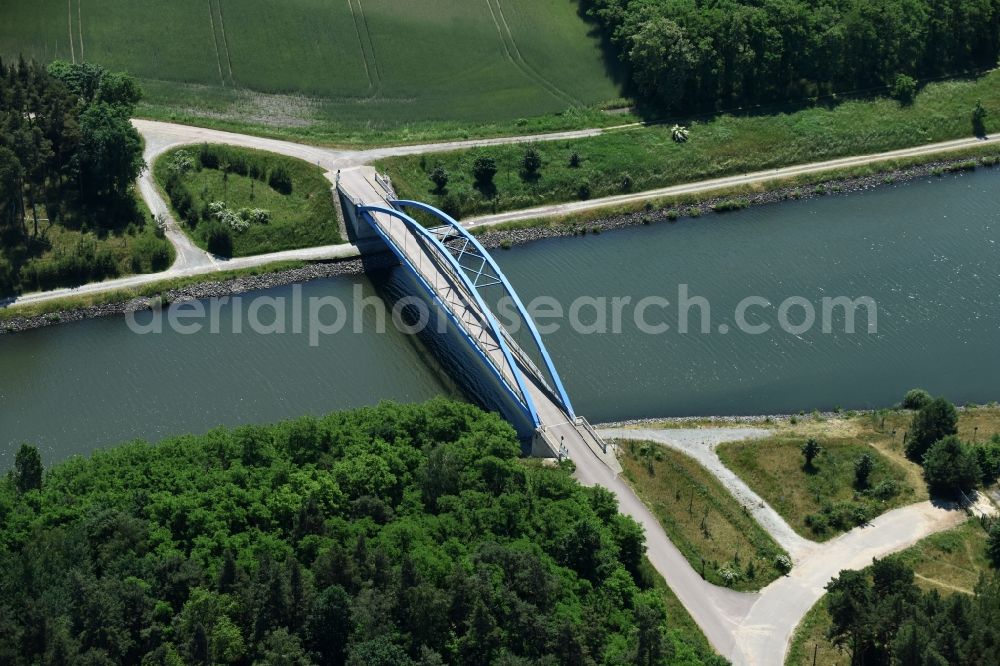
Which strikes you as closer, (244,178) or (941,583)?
(941,583)

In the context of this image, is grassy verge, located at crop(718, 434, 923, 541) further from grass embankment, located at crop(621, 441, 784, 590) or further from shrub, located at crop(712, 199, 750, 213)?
shrub, located at crop(712, 199, 750, 213)

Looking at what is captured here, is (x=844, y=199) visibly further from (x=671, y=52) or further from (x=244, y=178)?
(x=244, y=178)

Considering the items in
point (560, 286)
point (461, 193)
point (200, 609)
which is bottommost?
point (200, 609)

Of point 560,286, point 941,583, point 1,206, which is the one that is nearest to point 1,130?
point 1,206

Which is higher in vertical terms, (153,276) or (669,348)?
(153,276)

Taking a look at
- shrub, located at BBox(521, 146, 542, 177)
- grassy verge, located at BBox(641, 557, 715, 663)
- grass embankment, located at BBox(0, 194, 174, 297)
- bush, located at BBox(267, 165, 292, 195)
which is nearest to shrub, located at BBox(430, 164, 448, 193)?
shrub, located at BBox(521, 146, 542, 177)

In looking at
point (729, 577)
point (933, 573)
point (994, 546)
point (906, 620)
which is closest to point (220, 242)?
point (729, 577)

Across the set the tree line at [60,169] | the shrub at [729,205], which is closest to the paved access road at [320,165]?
the tree line at [60,169]
